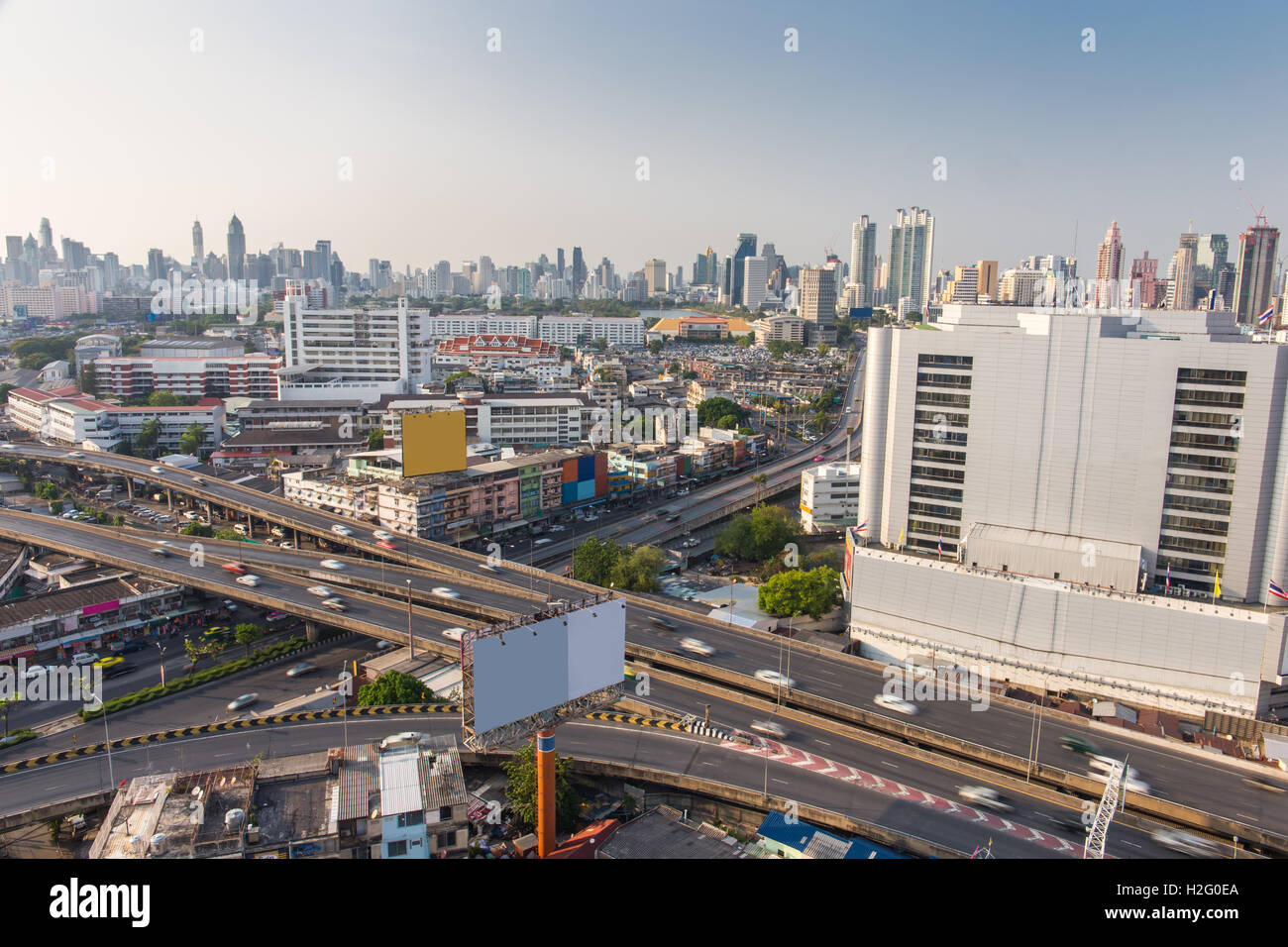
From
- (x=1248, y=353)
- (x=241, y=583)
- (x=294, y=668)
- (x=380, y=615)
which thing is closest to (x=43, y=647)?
(x=241, y=583)

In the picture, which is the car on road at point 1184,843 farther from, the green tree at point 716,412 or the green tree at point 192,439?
the green tree at point 192,439

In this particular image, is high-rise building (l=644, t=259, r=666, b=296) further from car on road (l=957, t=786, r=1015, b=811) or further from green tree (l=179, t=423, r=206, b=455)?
car on road (l=957, t=786, r=1015, b=811)

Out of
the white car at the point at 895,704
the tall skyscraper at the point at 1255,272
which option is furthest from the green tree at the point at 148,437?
the tall skyscraper at the point at 1255,272

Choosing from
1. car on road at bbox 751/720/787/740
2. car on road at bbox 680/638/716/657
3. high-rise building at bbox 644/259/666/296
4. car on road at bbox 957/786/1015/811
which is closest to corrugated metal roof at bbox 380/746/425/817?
car on road at bbox 751/720/787/740

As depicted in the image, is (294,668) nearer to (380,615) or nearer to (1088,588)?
(380,615)

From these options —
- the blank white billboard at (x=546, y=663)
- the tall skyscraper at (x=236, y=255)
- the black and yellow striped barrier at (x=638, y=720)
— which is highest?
the tall skyscraper at (x=236, y=255)

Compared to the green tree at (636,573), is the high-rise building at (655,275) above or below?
above
